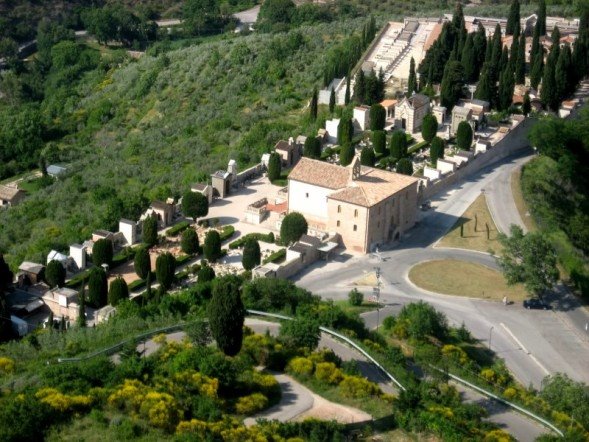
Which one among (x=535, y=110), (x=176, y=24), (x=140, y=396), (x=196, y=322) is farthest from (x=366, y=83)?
(x=176, y=24)

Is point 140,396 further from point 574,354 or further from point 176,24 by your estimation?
point 176,24

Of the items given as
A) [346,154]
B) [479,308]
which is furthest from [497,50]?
[479,308]

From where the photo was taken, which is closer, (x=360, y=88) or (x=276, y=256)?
(x=276, y=256)

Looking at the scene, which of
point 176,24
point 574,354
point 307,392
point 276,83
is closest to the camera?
point 307,392

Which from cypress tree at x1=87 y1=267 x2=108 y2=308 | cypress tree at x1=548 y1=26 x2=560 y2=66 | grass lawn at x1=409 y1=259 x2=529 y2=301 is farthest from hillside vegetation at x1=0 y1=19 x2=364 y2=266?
cypress tree at x1=548 y1=26 x2=560 y2=66

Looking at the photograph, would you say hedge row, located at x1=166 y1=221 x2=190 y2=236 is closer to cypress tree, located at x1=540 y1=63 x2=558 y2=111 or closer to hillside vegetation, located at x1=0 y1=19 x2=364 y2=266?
hillside vegetation, located at x1=0 y1=19 x2=364 y2=266

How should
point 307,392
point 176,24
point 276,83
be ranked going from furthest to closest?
1. point 176,24
2. point 276,83
3. point 307,392

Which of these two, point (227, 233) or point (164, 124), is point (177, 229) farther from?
point (164, 124)
